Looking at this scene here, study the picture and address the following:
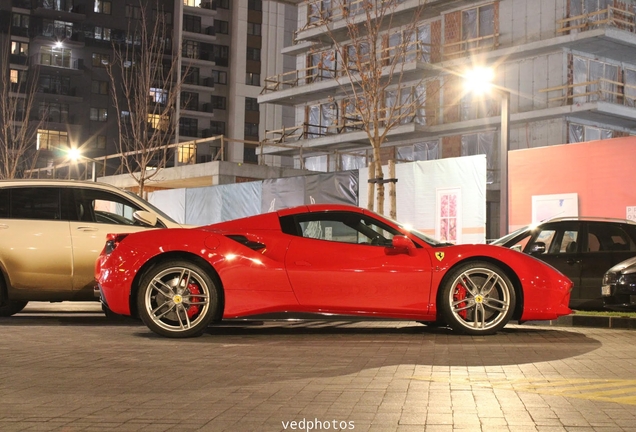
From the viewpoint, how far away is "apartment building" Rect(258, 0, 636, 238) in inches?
1544

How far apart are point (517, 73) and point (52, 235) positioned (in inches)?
1272

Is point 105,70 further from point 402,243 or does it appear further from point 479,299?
point 479,299

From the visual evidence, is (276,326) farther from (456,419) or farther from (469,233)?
(469,233)

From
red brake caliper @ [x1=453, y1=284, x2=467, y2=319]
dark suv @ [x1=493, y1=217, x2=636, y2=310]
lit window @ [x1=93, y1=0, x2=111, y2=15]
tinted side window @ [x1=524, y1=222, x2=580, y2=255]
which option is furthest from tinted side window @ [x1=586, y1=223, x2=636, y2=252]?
lit window @ [x1=93, y1=0, x2=111, y2=15]

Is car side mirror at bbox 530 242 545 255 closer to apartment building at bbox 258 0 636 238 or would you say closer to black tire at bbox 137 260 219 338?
black tire at bbox 137 260 219 338

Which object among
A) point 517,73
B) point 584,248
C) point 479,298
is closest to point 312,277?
point 479,298

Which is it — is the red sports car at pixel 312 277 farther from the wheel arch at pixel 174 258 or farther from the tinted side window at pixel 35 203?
the tinted side window at pixel 35 203

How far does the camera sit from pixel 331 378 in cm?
688

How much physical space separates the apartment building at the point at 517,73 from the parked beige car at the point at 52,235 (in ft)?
80.4

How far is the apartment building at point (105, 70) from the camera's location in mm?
91375

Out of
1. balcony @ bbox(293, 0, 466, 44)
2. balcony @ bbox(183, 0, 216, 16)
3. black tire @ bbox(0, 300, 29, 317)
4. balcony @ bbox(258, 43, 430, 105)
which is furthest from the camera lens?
balcony @ bbox(183, 0, 216, 16)

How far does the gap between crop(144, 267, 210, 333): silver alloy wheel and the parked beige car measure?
82.8 inches

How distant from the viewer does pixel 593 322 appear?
40.3ft

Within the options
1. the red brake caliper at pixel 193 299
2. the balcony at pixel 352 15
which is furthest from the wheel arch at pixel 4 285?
the balcony at pixel 352 15
